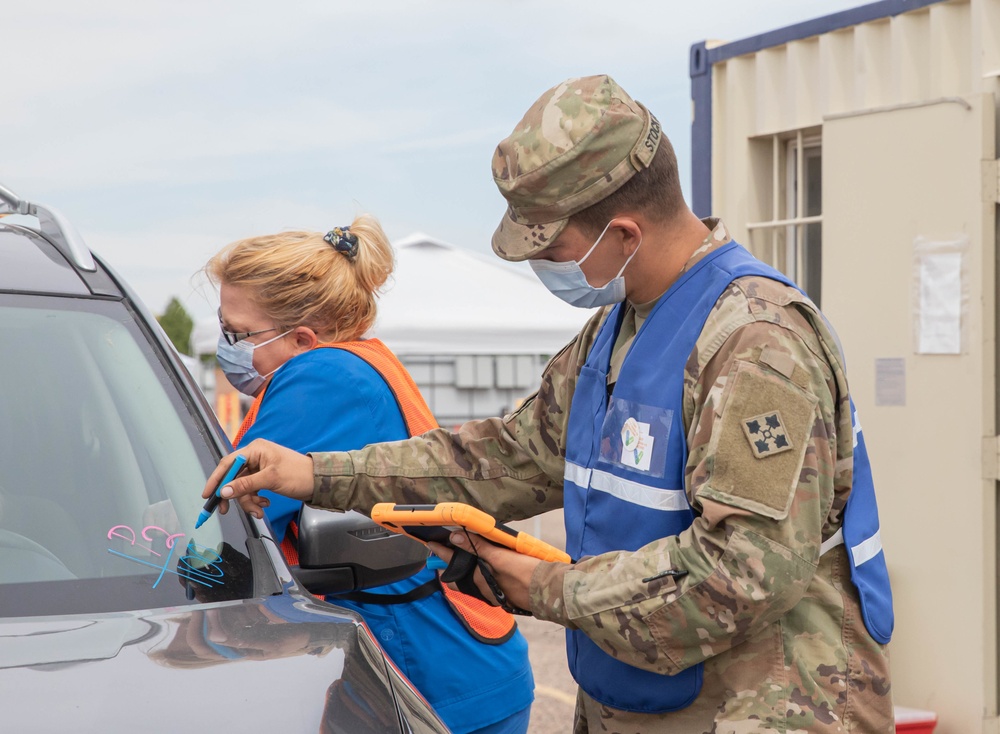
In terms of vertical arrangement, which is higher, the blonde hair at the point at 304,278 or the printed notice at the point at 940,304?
the blonde hair at the point at 304,278

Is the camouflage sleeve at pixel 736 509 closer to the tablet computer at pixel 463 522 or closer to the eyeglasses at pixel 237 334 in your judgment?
the tablet computer at pixel 463 522

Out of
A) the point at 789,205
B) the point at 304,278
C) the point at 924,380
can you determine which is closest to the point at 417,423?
the point at 304,278

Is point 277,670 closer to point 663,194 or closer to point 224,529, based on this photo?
point 224,529

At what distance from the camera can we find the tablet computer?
191 centimetres

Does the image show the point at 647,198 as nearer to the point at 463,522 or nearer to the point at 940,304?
the point at 463,522

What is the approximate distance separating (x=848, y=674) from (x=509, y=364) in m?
9.31

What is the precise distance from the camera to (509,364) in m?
11.1

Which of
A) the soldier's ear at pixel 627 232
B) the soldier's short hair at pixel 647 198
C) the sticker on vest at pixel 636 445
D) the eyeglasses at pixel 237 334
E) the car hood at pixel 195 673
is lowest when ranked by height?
the car hood at pixel 195 673

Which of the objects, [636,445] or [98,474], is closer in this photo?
[636,445]

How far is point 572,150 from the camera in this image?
1888 millimetres

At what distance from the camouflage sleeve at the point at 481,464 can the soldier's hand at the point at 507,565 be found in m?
0.34

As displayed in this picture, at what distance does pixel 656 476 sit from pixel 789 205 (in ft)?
12.0

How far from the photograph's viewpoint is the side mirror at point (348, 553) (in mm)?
2104

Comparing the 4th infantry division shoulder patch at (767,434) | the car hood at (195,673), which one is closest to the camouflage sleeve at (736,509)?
the 4th infantry division shoulder patch at (767,434)
